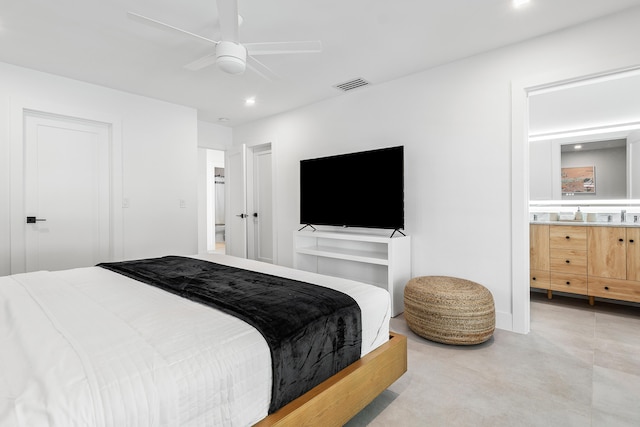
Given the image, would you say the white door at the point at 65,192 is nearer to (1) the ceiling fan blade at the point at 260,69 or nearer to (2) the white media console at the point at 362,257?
(1) the ceiling fan blade at the point at 260,69

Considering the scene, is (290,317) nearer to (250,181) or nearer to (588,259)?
(588,259)

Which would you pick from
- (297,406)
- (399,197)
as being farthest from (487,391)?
(399,197)

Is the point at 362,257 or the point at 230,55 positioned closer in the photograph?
the point at 230,55

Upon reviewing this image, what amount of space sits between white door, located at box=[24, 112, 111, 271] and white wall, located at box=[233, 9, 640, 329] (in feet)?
9.87

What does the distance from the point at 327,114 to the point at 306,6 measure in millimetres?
1947

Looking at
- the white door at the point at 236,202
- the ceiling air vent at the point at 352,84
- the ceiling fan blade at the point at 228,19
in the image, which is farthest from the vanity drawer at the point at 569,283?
the white door at the point at 236,202

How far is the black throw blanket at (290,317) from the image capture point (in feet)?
4.17

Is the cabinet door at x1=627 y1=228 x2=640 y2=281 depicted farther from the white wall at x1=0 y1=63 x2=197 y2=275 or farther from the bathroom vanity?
the white wall at x1=0 y1=63 x2=197 y2=275

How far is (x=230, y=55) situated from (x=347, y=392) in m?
2.19

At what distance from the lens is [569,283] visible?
3.47 meters

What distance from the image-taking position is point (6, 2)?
2.24 meters

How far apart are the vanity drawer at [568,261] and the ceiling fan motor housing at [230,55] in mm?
3679

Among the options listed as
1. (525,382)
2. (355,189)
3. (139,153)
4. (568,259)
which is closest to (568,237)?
(568,259)

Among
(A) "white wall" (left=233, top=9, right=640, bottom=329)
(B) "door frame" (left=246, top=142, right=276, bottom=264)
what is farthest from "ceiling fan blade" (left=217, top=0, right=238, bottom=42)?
(B) "door frame" (left=246, top=142, right=276, bottom=264)
